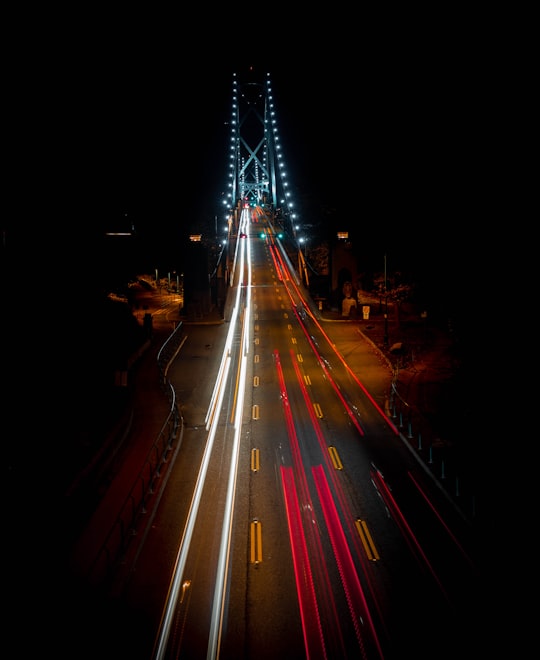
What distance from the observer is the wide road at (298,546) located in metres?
8.86

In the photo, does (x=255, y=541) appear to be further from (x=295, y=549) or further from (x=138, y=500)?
(x=138, y=500)

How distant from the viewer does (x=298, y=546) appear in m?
11.4

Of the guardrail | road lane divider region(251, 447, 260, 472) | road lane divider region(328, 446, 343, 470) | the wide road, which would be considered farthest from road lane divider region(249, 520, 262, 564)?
road lane divider region(328, 446, 343, 470)

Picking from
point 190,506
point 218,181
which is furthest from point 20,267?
point 218,181

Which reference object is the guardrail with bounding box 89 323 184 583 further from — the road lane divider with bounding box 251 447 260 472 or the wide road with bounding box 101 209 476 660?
the road lane divider with bounding box 251 447 260 472

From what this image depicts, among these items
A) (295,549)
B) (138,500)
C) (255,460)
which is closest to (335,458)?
(255,460)

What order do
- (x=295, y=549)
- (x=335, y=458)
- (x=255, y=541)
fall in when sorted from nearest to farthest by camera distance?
(x=295, y=549), (x=255, y=541), (x=335, y=458)

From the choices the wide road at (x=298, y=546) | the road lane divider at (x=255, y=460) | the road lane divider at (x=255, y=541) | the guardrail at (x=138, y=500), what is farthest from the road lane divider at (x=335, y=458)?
the guardrail at (x=138, y=500)

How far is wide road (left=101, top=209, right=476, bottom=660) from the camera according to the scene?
29.1 feet

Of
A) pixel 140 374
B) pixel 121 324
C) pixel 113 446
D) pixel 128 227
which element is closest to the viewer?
pixel 113 446

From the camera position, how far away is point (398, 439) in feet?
57.6

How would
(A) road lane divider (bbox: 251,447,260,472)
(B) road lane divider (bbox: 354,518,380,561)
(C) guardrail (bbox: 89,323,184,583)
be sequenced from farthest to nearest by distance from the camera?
1. (A) road lane divider (bbox: 251,447,260,472)
2. (B) road lane divider (bbox: 354,518,380,561)
3. (C) guardrail (bbox: 89,323,184,583)

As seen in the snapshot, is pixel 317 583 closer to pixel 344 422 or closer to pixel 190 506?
pixel 190 506

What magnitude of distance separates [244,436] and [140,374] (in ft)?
30.6
